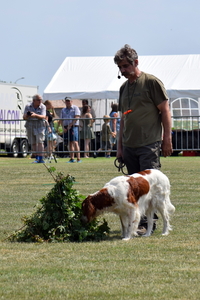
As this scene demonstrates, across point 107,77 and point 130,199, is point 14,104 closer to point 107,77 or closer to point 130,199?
point 107,77

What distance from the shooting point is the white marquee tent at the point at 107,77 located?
85.3 feet

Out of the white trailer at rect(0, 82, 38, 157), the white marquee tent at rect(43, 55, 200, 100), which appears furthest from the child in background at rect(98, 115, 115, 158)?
the white trailer at rect(0, 82, 38, 157)

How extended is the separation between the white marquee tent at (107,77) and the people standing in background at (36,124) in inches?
270

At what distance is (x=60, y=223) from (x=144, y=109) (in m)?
1.57

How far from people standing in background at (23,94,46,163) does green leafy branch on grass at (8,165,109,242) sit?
1237cm

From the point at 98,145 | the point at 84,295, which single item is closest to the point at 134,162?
the point at 84,295

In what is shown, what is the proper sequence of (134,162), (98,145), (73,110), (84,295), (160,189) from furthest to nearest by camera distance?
(98,145), (73,110), (134,162), (160,189), (84,295)

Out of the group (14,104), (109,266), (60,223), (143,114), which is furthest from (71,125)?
(109,266)

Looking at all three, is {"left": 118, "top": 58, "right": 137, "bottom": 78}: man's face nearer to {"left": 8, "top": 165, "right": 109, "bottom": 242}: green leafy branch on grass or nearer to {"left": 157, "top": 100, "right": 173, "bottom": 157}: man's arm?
{"left": 157, "top": 100, "right": 173, "bottom": 157}: man's arm

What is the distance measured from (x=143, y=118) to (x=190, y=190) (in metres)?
4.35

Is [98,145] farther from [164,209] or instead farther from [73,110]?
[164,209]

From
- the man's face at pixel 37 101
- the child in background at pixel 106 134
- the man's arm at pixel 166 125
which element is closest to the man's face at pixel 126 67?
the man's arm at pixel 166 125

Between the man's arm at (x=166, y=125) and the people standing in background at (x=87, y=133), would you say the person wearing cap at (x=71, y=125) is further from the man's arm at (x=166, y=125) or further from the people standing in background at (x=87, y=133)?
the man's arm at (x=166, y=125)

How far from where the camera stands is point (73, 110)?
20688 mm
